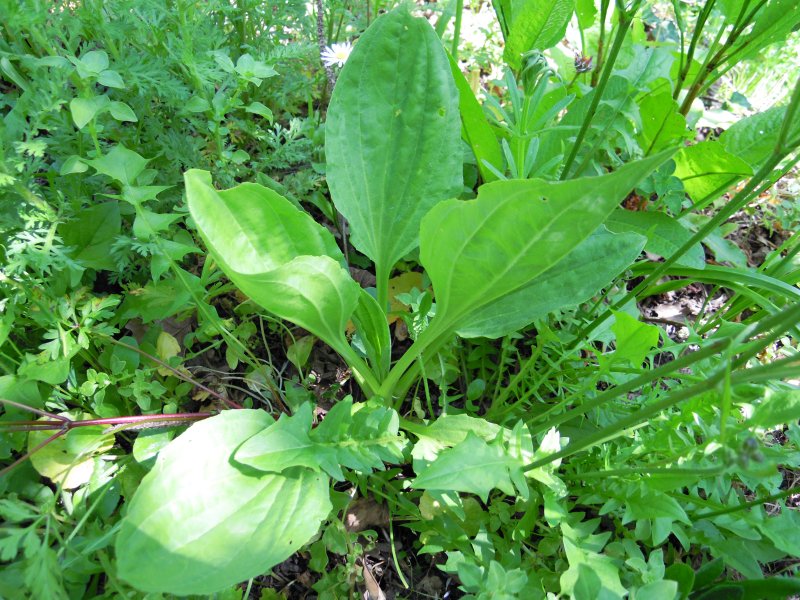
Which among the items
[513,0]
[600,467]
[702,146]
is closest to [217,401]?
[600,467]

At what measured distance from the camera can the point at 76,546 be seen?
1.14m

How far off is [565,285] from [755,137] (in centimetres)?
97

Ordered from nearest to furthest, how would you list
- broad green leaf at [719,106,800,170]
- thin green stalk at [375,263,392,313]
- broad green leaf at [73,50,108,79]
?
broad green leaf at [73,50,108,79], thin green stalk at [375,263,392,313], broad green leaf at [719,106,800,170]

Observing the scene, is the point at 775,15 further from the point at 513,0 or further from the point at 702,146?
the point at 513,0

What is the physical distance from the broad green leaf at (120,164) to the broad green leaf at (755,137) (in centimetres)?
165

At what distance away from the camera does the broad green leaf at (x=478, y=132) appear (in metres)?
1.64

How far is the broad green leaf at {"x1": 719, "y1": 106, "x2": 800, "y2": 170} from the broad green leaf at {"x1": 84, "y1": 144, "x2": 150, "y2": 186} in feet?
5.40

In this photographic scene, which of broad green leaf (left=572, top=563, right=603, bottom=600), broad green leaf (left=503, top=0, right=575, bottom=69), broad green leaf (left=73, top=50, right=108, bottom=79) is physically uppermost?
broad green leaf (left=503, top=0, right=575, bottom=69)

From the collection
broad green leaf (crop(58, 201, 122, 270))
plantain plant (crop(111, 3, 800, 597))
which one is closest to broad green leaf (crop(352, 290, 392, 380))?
plantain plant (crop(111, 3, 800, 597))

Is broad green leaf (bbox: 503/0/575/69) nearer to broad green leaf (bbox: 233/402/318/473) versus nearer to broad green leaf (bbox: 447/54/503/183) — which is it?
broad green leaf (bbox: 447/54/503/183)

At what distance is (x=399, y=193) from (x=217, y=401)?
733mm

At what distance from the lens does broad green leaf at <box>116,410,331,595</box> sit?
101cm

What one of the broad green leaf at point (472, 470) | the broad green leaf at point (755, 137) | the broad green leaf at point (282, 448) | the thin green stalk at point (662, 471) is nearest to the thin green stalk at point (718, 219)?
the thin green stalk at point (662, 471)

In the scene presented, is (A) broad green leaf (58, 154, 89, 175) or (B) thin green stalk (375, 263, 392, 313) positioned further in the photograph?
(B) thin green stalk (375, 263, 392, 313)
